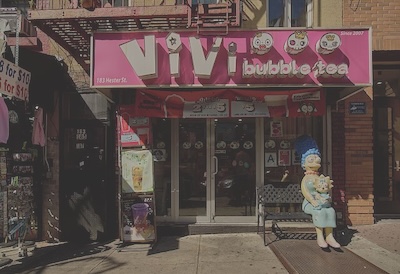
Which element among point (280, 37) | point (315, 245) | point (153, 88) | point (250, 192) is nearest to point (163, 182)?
point (250, 192)

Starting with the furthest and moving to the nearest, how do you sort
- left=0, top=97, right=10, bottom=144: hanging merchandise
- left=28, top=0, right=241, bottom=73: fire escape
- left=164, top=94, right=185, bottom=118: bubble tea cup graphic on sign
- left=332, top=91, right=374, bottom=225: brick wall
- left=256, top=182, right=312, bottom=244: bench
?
left=332, top=91, right=374, bottom=225: brick wall → left=256, top=182, right=312, bottom=244: bench → left=164, top=94, right=185, bottom=118: bubble tea cup graphic on sign → left=0, top=97, right=10, bottom=144: hanging merchandise → left=28, top=0, right=241, bottom=73: fire escape

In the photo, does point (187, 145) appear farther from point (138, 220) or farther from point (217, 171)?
point (138, 220)

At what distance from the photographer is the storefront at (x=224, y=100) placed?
580 centimetres

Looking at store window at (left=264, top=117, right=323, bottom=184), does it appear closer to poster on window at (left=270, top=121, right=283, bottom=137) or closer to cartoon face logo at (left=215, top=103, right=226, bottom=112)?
poster on window at (left=270, top=121, right=283, bottom=137)

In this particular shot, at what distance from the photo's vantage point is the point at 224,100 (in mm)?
6598

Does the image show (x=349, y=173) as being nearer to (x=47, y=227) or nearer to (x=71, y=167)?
(x=71, y=167)

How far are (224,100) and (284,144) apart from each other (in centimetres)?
154

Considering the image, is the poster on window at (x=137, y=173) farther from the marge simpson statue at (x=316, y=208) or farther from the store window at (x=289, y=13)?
the store window at (x=289, y=13)

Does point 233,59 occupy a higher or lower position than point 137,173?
higher

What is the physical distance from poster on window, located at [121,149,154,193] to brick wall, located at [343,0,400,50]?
424cm

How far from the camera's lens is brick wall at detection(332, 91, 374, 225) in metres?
7.25

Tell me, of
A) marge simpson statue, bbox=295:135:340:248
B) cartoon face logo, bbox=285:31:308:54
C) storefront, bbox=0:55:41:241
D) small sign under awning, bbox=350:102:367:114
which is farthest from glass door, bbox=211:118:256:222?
storefront, bbox=0:55:41:241

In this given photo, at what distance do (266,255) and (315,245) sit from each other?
847 millimetres

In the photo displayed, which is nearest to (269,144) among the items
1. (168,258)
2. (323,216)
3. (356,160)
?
(356,160)
